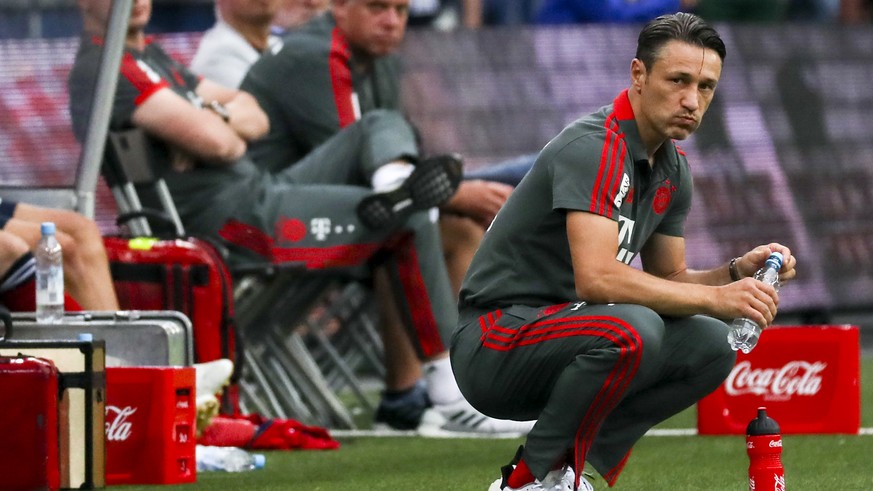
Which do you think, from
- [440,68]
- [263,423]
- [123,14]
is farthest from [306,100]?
[440,68]

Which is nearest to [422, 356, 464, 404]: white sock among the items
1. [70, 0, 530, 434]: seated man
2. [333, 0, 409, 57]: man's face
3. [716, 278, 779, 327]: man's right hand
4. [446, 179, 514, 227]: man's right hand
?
[70, 0, 530, 434]: seated man

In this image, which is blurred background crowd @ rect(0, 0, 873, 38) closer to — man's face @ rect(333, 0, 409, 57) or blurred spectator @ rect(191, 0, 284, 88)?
blurred spectator @ rect(191, 0, 284, 88)

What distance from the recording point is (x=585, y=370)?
4.25m

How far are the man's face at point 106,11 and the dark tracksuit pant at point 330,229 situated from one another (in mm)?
608

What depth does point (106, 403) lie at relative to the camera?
17.2ft

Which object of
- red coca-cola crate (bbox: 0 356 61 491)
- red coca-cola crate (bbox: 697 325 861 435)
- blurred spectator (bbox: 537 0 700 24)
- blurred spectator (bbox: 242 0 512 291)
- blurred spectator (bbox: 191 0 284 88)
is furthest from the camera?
blurred spectator (bbox: 537 0 700 24)

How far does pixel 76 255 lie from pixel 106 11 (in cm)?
122

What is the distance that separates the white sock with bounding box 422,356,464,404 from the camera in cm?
684

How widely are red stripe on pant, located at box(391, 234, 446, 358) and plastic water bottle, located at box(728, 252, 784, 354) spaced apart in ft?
7.91

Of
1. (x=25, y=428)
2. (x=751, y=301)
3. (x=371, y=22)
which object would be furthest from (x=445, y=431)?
(x=751, y=301)

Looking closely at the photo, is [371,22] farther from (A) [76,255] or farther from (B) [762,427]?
(B) [762,427]

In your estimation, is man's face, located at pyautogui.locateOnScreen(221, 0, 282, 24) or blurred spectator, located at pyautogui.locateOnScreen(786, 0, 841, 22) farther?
blurred spectator, located at pyautogui.locateOnScreen(786, 0, 841, 22)

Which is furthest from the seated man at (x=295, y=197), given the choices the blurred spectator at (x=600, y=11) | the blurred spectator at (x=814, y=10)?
the blurred spectator at (x=814, y=10)

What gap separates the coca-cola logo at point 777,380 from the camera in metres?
6.56
